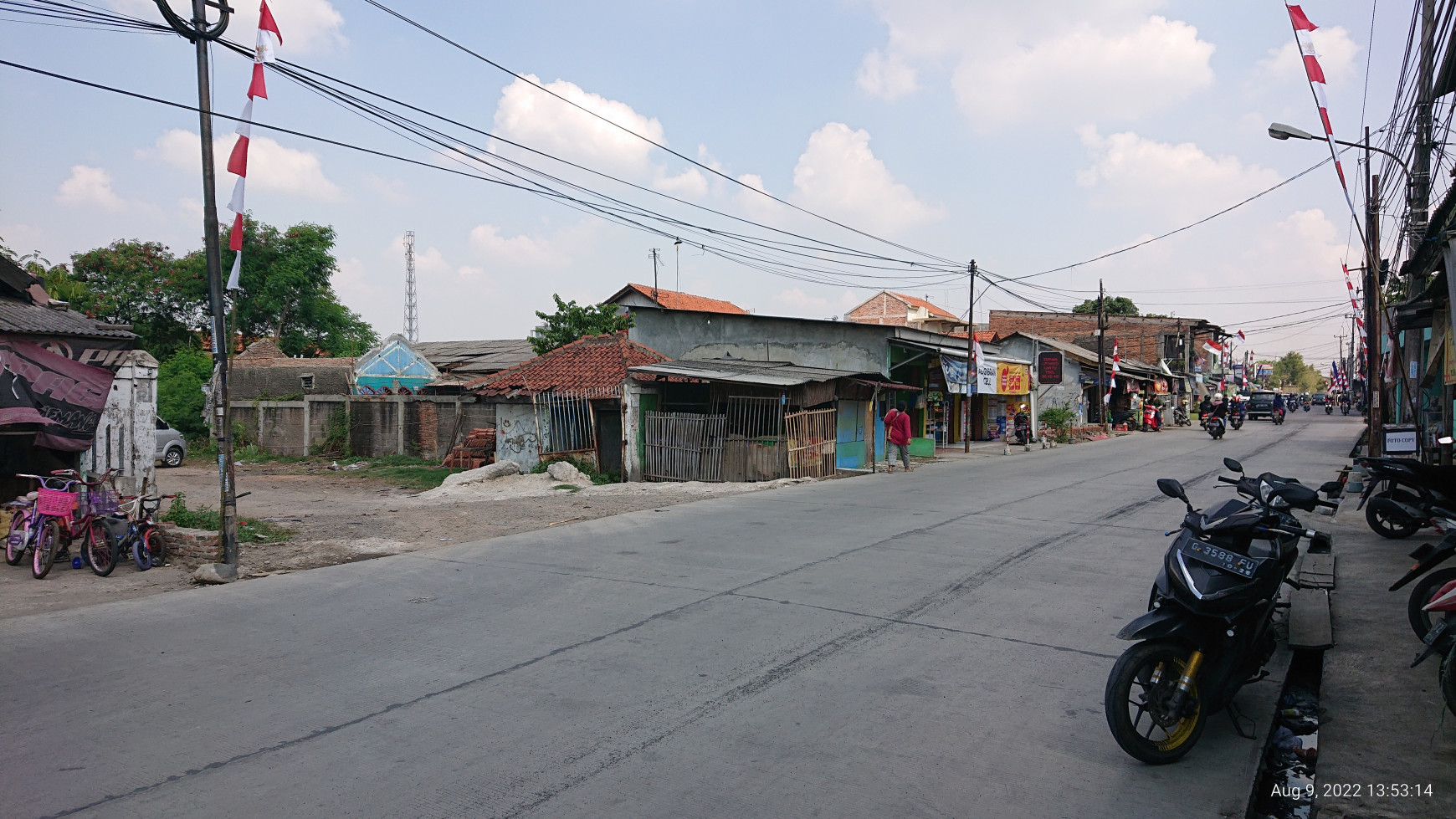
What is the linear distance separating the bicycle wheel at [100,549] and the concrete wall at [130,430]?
81.3 inches

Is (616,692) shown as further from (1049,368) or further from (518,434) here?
(1049,368)

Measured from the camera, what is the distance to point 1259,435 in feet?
117

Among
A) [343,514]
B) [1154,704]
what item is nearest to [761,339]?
[343,514]

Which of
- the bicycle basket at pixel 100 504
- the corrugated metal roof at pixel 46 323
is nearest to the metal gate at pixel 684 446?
the corrugated metal roof at pixel 46 323

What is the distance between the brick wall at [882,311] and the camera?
208 ft

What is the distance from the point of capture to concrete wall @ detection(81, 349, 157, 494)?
11500mm

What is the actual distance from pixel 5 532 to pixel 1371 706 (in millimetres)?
14512

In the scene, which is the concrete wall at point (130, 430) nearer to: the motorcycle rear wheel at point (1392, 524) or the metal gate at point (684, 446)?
the metal gate at point (684, 446)

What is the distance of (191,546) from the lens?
31.9 feet

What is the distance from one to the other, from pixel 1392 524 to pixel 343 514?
15892mm

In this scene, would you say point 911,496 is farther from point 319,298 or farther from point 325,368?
point 319,298

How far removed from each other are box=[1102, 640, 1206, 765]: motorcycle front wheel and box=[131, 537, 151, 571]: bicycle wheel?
1020 cm

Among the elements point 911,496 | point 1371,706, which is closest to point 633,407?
point 911,496

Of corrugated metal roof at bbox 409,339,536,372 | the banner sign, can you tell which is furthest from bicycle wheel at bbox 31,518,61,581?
corrugated metal roof at bbox 409,339,536,372
